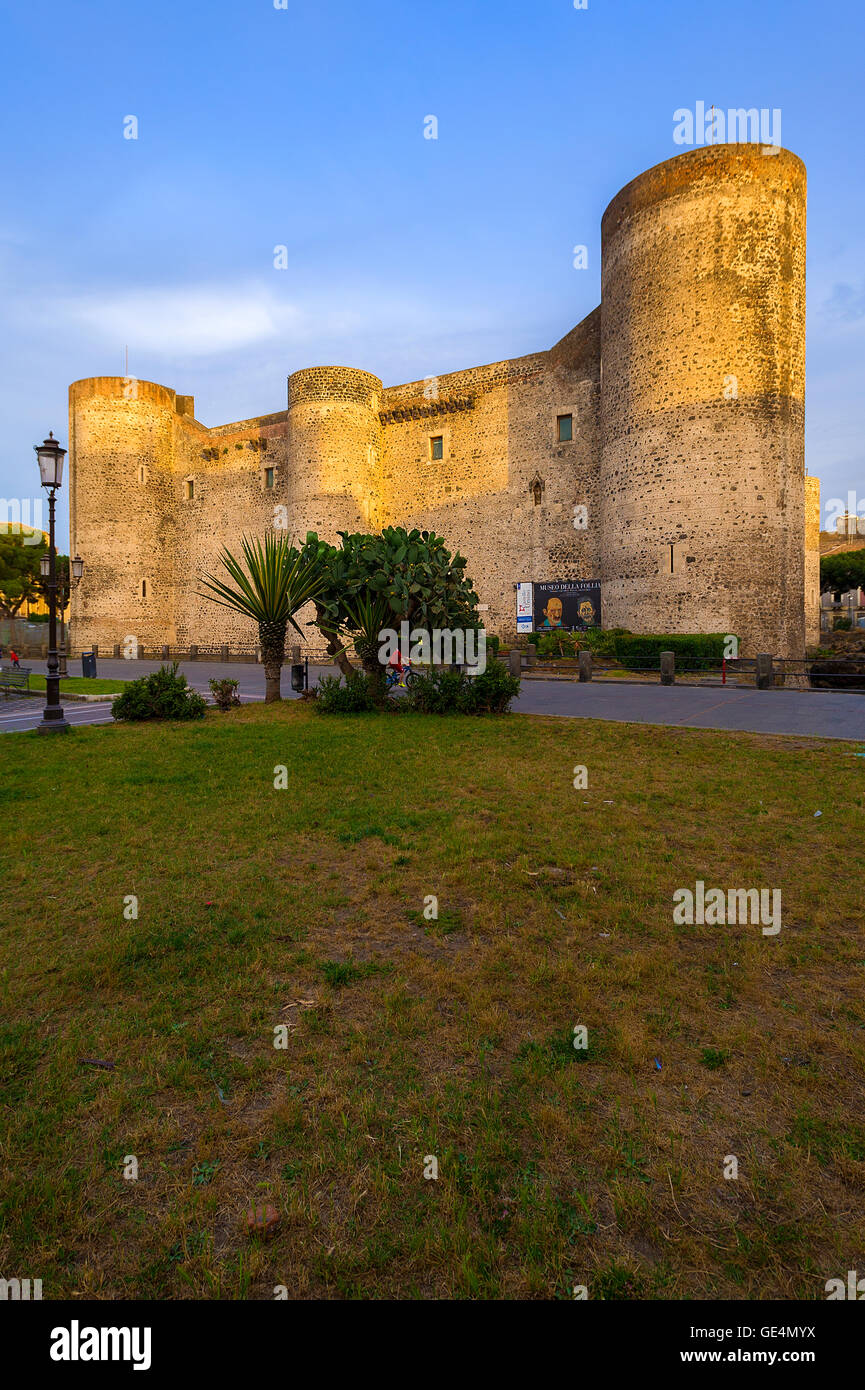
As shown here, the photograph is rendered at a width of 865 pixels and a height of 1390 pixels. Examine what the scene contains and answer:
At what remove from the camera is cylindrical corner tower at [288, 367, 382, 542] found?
112 feet

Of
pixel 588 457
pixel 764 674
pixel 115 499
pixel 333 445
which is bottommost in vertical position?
pixel 764 674

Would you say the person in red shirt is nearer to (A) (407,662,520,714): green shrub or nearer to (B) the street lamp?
(A) (407,662,520,714): green shrub

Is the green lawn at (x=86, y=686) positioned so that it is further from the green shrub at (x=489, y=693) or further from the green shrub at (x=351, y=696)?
the green shrub at (x=489, y=693)

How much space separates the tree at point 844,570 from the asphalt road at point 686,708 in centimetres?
4422

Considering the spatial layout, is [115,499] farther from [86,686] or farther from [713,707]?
[713,707]

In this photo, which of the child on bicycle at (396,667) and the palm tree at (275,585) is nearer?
the palm tree at (275,585)

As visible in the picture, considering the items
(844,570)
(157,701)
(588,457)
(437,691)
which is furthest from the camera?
(844,570)

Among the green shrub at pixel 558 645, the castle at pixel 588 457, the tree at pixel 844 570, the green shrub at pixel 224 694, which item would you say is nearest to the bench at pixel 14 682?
the green shrub at pixel 224 694

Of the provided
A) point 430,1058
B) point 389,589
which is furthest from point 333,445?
point 430,1058

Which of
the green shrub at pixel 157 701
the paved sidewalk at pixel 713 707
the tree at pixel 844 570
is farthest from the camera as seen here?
the tree at pixel 844 570

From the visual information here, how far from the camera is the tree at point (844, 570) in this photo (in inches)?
2016

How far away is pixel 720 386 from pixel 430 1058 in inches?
977

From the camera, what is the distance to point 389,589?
11.5 metres

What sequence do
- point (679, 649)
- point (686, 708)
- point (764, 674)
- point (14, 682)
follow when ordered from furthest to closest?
point (679, 649) < point (14, 682) < point (764, 674) < point (686, 708)
